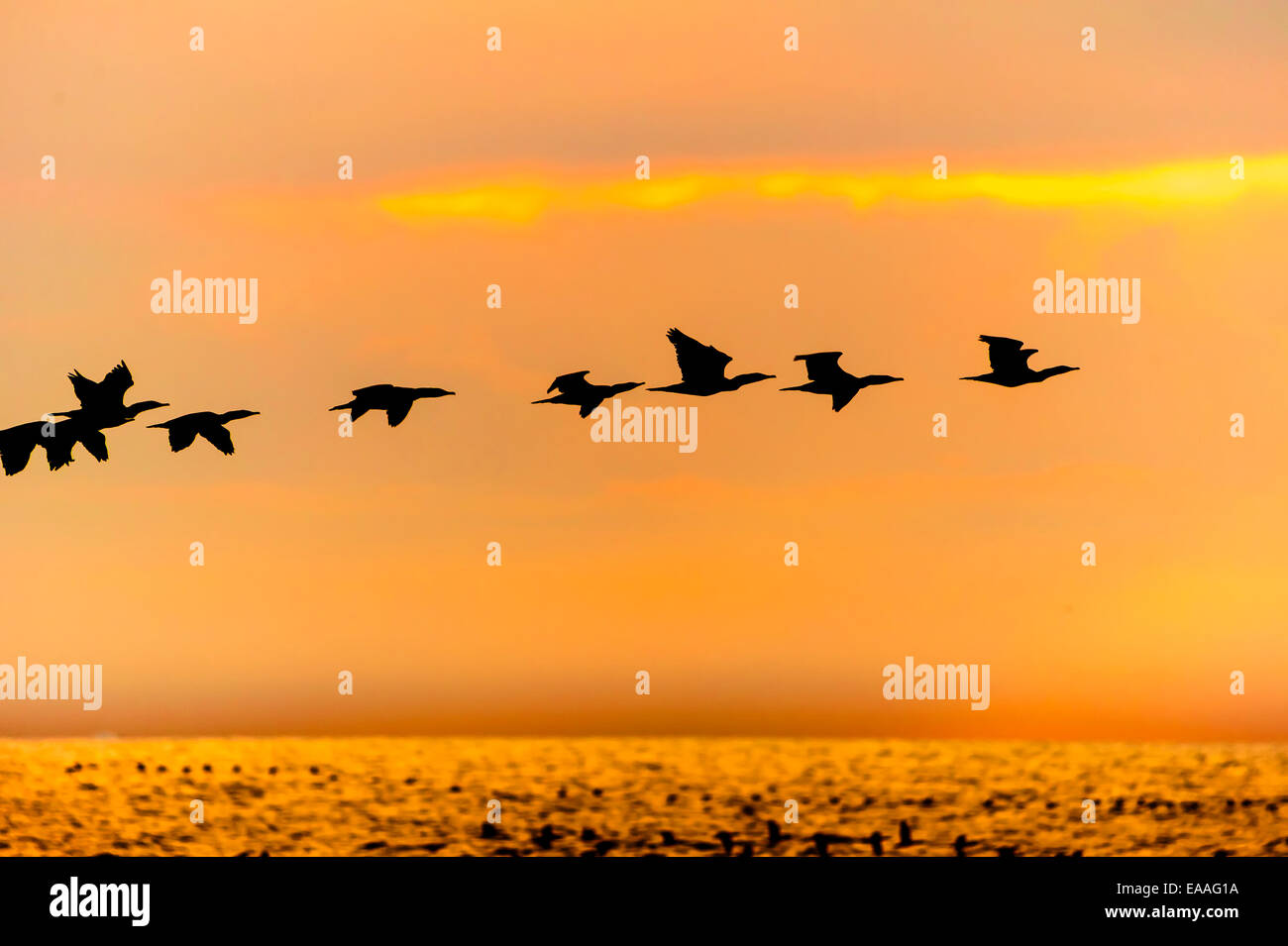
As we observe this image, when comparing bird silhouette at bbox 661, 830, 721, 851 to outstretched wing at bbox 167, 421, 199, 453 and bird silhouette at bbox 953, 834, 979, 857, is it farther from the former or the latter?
outstretched wing at bbox 167, 421, 199, 453

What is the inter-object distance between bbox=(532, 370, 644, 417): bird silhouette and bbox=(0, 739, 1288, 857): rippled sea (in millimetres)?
22661

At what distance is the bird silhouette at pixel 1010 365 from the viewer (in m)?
18.7

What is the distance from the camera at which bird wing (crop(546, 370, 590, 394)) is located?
18312mm

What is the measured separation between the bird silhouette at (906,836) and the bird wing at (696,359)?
1119 inches

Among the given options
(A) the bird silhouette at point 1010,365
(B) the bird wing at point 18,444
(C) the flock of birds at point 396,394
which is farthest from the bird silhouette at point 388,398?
(A) the bird silhouette at point 1010,365

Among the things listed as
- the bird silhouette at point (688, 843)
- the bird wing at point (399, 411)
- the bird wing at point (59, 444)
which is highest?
the bird wing at point (399, 411)

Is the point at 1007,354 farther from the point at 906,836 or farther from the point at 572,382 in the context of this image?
the point at 906,836

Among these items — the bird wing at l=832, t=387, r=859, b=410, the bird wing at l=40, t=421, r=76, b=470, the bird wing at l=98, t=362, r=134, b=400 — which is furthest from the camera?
the bird wing at l=832, t=387, r=859, b=410

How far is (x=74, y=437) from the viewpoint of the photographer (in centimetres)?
1741

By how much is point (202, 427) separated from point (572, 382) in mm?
5046

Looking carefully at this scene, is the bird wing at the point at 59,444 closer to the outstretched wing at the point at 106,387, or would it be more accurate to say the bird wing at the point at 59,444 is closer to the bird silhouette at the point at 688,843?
the outstretched wing at the point at 106,387

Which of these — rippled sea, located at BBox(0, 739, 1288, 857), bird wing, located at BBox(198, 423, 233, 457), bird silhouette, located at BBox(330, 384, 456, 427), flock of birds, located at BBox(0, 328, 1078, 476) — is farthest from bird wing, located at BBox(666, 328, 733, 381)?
rippled sea, located at BBox(0, 739, 1288, 857)

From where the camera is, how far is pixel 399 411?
1831 centimetres
